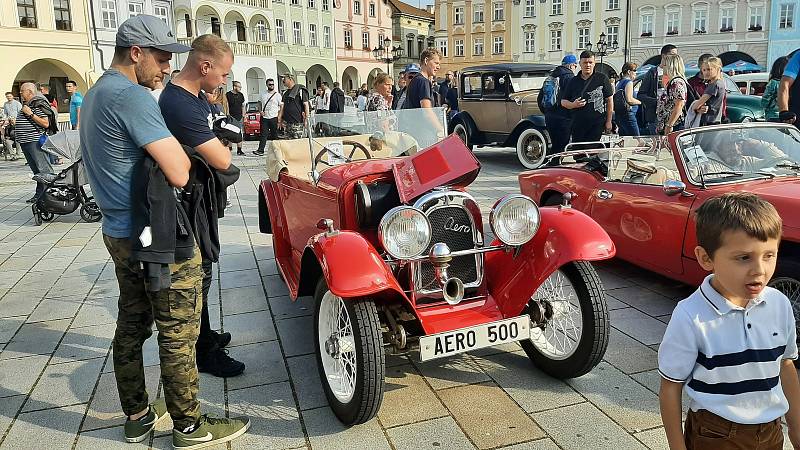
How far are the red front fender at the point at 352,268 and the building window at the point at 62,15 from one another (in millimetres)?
32383

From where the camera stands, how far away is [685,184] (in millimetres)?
4047

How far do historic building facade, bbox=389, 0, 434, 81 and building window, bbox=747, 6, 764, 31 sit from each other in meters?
33.4

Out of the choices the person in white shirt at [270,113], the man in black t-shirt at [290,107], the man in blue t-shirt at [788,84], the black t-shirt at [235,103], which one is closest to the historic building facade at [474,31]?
the person in white shirt at [270,113]

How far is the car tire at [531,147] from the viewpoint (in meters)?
10.8

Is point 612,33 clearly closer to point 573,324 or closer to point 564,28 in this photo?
point 564,28

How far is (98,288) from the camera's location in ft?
16.9

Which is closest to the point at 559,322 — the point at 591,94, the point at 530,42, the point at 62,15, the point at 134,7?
the point at 591,94

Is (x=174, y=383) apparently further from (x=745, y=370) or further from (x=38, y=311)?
(x=38, y=311)

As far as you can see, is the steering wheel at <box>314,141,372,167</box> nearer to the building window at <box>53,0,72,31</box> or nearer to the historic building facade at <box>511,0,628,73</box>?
the building window at <box>53,0,72,31</box>

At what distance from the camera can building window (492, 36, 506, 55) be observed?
174ft

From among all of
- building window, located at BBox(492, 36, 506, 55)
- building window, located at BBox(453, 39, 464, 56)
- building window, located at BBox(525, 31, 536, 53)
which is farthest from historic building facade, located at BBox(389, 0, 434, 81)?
building window, located at BBox(525, 31, 536, 53)

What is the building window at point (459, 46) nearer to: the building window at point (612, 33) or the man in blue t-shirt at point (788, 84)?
the building window at point (612, 33)

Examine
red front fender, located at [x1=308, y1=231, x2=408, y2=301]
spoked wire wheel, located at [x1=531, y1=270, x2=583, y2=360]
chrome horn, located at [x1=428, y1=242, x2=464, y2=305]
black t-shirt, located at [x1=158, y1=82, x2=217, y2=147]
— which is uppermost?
black t-shirt, located at [x1=158, y1=82, x2=217, y2=147]

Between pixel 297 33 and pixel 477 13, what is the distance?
17.7 m
